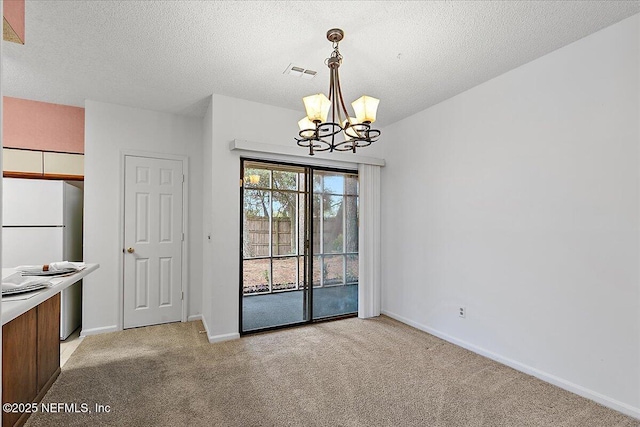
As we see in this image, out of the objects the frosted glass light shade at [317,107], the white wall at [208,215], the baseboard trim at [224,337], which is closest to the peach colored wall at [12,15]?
the frosted glass light shade at [317,107]

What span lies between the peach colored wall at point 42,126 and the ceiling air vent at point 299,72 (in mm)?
2693

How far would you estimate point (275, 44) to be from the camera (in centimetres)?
259

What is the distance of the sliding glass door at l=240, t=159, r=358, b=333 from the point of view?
377 centimetres

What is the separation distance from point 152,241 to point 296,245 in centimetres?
171

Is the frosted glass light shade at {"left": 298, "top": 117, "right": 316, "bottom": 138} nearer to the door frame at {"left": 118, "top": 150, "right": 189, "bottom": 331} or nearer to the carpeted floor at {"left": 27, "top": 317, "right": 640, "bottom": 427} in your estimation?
the carpeted floor at {"left": 27, "top": 317, "right": 640, "bottom": 427}

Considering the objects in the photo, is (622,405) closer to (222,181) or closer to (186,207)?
(222,181)

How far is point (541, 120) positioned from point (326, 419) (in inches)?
110

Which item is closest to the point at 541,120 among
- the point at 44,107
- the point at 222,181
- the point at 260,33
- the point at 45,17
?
the point at 260,33

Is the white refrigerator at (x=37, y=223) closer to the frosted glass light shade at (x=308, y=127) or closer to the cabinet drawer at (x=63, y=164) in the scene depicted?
the cabinet drawer at (x=63, y=164)

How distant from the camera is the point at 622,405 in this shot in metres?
2.27

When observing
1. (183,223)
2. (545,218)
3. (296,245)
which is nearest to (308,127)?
(296,245)

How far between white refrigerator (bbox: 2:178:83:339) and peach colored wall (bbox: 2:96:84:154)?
26.0 inches

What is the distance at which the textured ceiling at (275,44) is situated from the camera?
7.20 feet

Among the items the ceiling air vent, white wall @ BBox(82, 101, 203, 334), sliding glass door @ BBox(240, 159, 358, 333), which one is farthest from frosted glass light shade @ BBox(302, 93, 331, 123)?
white wall @ BBox(82, 101, 203, 334)
